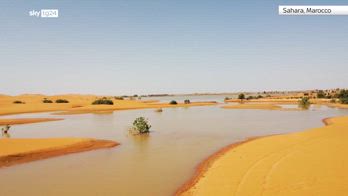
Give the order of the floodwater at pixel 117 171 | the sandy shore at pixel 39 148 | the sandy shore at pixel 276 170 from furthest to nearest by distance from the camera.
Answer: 1. the sandy shore at pixel 39 148
2. the floodwater at pixel 117 171
3. the sandy shore at pixel 276 170

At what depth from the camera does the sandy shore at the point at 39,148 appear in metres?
15.9

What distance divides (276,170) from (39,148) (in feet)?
43.0

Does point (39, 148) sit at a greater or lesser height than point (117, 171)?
greater

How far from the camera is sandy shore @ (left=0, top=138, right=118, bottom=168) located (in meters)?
15.9

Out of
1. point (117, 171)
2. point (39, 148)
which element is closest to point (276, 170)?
point (117, 171)

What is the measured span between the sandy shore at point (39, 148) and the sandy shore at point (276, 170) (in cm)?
815

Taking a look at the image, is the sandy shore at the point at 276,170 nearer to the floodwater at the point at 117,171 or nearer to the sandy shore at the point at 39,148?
the floodwater at the point at 117,171

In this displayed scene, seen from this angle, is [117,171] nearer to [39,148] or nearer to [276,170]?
[276,170]

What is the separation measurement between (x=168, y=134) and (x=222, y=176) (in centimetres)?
1312

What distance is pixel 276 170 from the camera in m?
11.5

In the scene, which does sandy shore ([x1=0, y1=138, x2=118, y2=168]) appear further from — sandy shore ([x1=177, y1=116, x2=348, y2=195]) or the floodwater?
sandy shore ([x1=177, y1=116, x2=348, y2=195])

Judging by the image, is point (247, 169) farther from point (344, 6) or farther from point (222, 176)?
point (344, 6)

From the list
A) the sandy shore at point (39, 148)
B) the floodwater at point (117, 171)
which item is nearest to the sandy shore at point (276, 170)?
the floodwater at point (117, 171)

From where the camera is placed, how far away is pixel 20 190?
11148 mm
